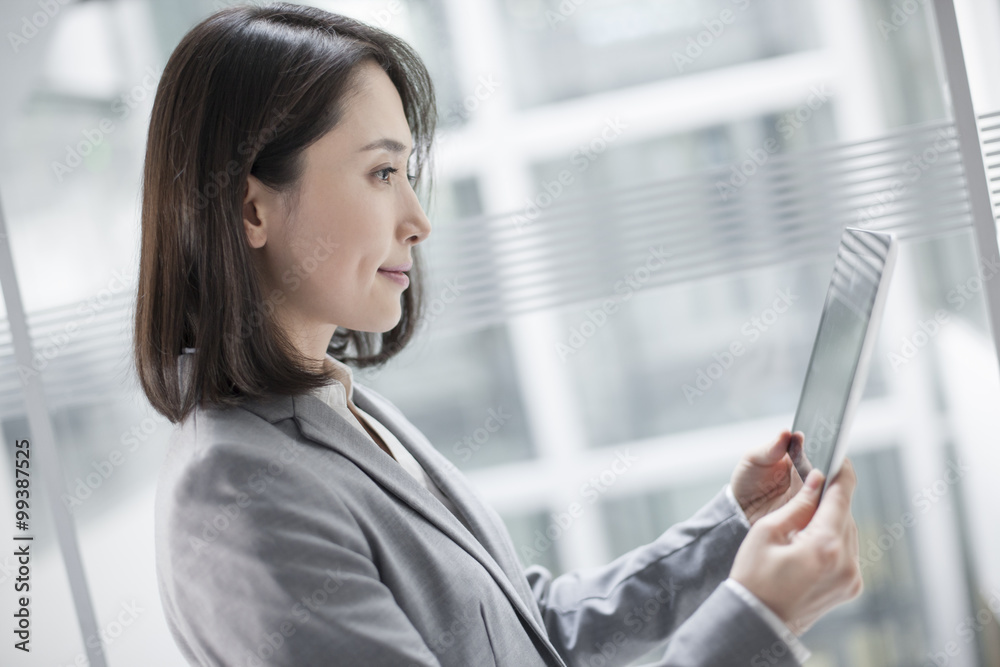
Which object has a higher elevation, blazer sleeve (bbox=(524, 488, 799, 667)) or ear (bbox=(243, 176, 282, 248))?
ear (bbox=(243, 176, 282, 248))

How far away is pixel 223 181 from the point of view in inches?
34.8

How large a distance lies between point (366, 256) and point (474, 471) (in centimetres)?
98

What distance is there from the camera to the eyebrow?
0.93m

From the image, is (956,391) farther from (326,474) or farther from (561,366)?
(326,474)

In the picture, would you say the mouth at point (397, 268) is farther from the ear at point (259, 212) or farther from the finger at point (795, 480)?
the finger at point (795, 480)

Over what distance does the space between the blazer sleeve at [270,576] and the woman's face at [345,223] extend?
24cm

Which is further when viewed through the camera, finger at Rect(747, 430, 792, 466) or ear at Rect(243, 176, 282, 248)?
finger at Rect(747, 430, 792, 466)

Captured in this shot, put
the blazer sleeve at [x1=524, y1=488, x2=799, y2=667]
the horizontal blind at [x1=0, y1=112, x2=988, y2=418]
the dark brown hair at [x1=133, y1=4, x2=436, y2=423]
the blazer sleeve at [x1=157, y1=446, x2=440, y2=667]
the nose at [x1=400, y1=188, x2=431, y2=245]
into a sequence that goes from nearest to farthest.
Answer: the blazer sleeve at [x1=157, y1=446, x2=440, y2=667] → the dark brown hair at [x1=133, y1=4, x2=436, y2=423] → the nose at [x1=400, y1=188, x2=431, y2=245] → the blazer sleeve at [x1=524, y1=488, x2=799, y2=667] → the horizontal blind at [x1=0, y1=112, x2=988, y2=418]

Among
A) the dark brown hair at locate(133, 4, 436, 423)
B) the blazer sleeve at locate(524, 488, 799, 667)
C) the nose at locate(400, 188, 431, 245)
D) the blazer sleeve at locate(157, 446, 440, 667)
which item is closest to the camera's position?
the blazer sleeve at locate(157, 446, 440, 667)

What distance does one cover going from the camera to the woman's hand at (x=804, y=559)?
0.77 meters

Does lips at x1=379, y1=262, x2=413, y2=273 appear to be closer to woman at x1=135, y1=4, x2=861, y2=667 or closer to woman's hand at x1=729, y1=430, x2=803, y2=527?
woman at x1=135, y1=4, x2=861, y2=667

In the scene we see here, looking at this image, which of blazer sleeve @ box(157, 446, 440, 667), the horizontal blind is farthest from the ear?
the horizontal blind

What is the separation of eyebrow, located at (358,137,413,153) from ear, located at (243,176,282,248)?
0.12 metres

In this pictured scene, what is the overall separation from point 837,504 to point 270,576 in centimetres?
58
